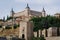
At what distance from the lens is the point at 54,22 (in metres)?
38.9

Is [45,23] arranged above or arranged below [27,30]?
above

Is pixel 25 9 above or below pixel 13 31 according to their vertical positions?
above

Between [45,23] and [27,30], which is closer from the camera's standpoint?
[27,30]

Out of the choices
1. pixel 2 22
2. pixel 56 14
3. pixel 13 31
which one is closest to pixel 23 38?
pixel 13 31

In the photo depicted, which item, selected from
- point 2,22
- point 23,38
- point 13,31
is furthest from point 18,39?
point 2,22

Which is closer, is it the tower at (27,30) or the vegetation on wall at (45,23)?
the tower at (27,30)

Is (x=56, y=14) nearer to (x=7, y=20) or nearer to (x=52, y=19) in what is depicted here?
(x=52, y=19)

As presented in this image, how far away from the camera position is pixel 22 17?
5028cm

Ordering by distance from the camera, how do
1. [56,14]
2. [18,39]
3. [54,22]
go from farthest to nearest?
[56,14] → [54,22] → [18,39]

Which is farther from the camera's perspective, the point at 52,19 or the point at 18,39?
the point at 52,19

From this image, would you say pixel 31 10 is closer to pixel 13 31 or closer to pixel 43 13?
pixel 43 13

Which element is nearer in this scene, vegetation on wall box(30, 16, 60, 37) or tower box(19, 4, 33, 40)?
tower box(19, 4, 33, 40)

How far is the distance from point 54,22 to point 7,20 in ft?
46.2

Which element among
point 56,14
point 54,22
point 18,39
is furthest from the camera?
point 56,14
